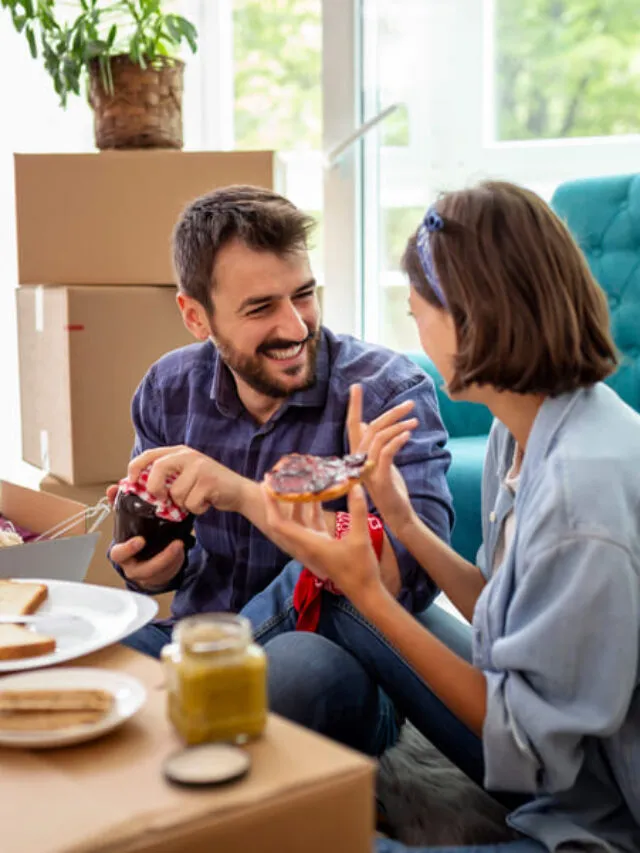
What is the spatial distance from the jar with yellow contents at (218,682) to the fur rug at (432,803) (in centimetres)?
74

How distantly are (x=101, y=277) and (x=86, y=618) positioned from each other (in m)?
1.55

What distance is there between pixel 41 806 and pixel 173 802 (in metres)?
0.09

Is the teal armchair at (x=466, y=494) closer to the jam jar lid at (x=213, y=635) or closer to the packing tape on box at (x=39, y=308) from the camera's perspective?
the packing tape on box at (x=39, y=308)

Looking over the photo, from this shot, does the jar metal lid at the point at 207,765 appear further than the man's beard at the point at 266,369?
No

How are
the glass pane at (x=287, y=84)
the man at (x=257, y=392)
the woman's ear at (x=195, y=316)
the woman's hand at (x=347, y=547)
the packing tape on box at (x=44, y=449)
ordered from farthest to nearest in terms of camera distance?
the glass pane at (x=287, y=84)
the packing tape on box at (x=44, y=449)
the woman's ear at (x=195, y=316)
the man at (x=257, y=392)
the woman's hand at (x=347, y=547)

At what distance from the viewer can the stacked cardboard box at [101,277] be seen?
2471 millimetres

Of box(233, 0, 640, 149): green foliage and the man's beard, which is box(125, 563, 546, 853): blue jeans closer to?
the man's beard

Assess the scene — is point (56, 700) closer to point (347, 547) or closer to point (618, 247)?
point (347, 547)

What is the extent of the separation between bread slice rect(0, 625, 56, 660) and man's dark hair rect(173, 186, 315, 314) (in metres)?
Result: 0.81

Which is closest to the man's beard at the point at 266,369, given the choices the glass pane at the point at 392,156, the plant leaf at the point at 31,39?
the plant leaf at the point at 31,39

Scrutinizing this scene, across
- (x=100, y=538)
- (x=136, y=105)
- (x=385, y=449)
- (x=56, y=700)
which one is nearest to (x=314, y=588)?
(x=385, y=449)

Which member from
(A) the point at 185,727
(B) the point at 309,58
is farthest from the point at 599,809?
(B) the point at 309,58

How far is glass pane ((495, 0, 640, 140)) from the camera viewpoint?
109 inches

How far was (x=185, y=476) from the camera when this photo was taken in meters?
1.39
